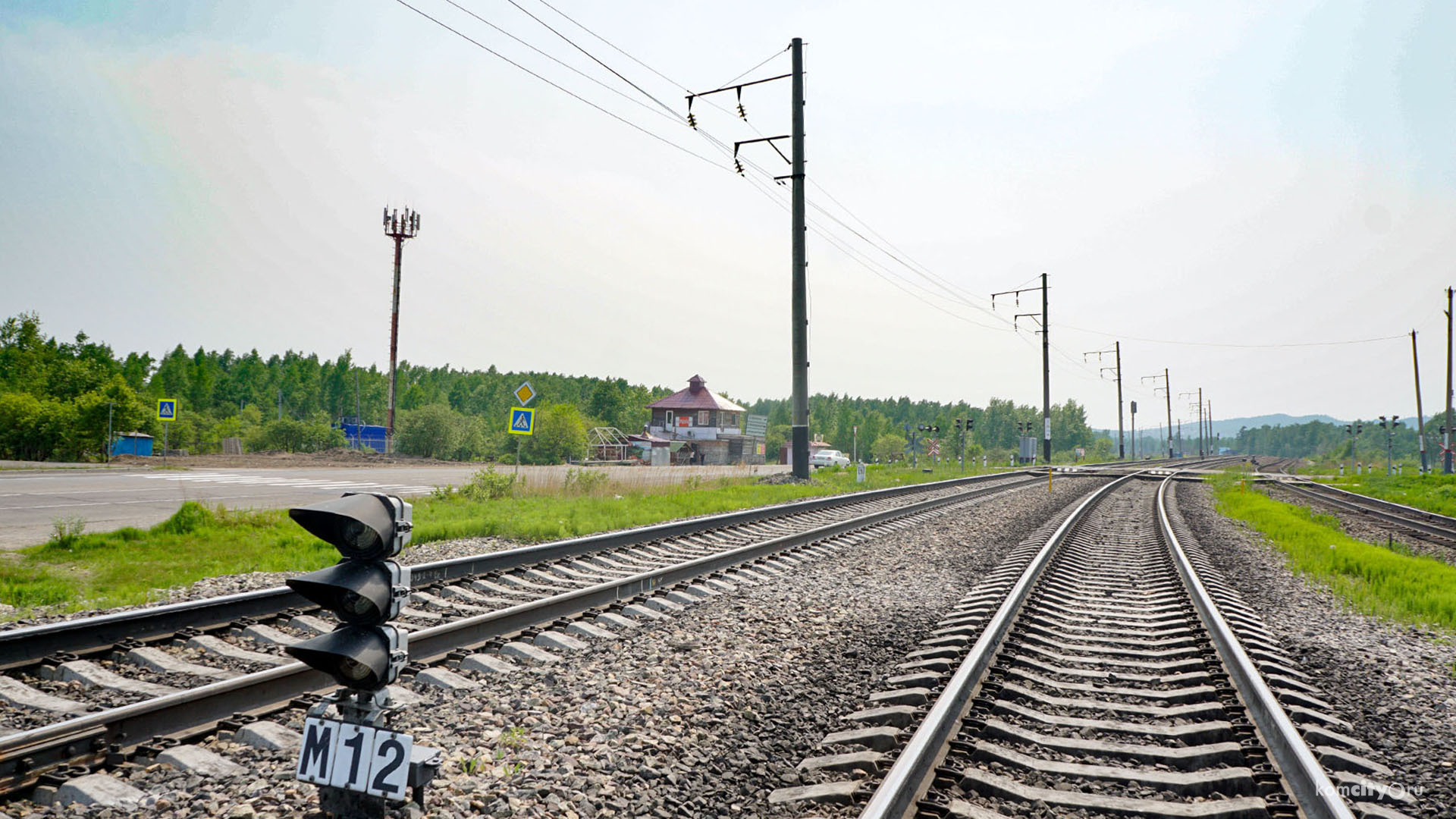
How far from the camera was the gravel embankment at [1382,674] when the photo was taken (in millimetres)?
4121

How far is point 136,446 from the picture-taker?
4722 centimetres

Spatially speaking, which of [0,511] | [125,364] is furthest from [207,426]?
[0,511]

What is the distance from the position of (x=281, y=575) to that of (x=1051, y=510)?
55.4 feet

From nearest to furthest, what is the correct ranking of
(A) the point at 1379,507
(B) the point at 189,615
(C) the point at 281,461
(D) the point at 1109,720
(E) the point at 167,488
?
(D) the point at 1109,720
(B) the point at 189,615
(E) the point at 167,488
(A) the point at 1379,507
(C) the point at 281,461

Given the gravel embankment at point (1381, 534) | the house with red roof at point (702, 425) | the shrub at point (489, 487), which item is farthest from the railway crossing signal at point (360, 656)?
the house with red roof at point (702, 425)

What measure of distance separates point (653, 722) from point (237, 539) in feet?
35.3

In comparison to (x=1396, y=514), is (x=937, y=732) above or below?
above

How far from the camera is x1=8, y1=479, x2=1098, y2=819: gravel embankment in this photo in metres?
3.47

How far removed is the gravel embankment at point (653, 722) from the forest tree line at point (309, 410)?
25714 mm

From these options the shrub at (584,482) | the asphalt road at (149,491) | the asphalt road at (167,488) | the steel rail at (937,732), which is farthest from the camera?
the shrub at (584,482)

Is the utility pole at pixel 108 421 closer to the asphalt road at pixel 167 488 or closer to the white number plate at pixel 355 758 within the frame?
the asphalt road at pixel 167 488

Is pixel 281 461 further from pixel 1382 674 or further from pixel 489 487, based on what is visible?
pixel 1382 674

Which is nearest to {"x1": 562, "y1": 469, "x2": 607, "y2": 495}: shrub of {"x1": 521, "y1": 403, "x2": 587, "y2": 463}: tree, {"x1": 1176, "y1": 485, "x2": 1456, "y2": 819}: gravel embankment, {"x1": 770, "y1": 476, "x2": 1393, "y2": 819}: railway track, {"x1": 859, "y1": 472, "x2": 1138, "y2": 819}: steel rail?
{"x1": 770, "y1": 476, "x2": 1393, "y2": 819}: railway track

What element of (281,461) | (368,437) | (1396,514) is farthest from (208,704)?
(368,437)
